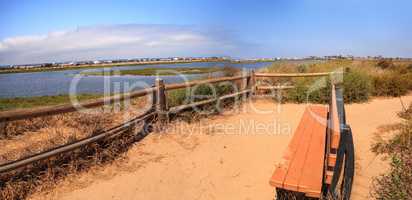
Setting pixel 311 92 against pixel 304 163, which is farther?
pixel 311 92

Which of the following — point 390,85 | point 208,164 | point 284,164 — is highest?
point 390,85

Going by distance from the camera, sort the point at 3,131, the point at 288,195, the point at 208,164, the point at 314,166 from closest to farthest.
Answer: the point at 314,166 → the point at 288,195 → the point at 208,164 → the point at 3,131

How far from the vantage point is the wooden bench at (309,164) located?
2.34 metres

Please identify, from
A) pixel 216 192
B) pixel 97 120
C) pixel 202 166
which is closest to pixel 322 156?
pixel 216 192

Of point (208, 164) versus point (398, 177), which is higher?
point (398, 177)

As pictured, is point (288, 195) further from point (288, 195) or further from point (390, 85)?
point (390, 85)

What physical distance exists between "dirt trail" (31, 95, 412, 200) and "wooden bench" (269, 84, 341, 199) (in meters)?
0.70

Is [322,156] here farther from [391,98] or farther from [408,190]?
[391,98]

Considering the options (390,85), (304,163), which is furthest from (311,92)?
(304,163)

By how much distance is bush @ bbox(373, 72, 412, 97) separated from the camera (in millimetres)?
9539

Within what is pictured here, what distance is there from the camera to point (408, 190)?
2486 millimetres

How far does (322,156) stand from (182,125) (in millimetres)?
3766

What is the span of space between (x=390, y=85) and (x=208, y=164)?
829 centimetres

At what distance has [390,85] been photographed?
31.6ft
